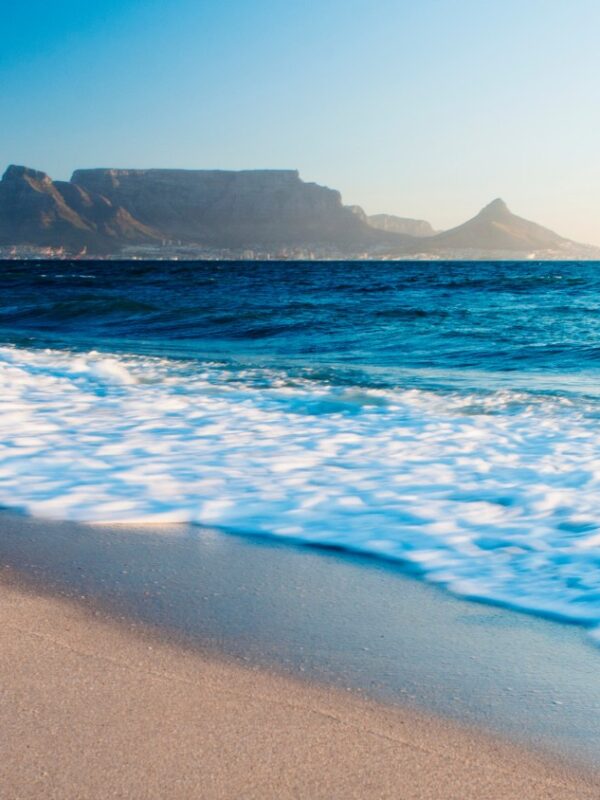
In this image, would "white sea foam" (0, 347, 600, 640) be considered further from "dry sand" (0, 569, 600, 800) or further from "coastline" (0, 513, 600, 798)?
"dry sand" (0, 569, 600, 800)

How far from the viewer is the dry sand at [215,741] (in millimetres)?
1658

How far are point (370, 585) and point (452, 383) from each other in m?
6.47

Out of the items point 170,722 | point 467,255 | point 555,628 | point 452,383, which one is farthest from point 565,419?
point 467,255

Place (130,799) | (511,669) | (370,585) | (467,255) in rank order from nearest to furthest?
(130,799), (511,669), (370,585), (467,255)

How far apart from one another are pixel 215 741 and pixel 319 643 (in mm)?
668

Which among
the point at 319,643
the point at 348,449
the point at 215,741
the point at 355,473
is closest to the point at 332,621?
the point at 319,643

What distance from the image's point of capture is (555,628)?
2.61m

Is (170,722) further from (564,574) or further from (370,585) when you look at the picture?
(564,574)

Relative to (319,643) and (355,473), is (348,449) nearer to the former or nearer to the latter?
(355,473)

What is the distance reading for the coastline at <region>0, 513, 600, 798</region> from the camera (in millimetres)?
1871

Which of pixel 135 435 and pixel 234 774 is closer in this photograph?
pixel 234 774

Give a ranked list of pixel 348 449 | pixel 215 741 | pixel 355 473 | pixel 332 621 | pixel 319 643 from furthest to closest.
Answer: pixel 348 449 < pixel 355 473 < pixel 332 621 < pixel 319 643 < pixel 215 741

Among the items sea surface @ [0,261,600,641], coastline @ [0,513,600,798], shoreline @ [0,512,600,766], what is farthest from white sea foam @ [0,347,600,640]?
coastline @ [0,513,600,798]

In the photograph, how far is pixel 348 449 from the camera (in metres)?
5.25
